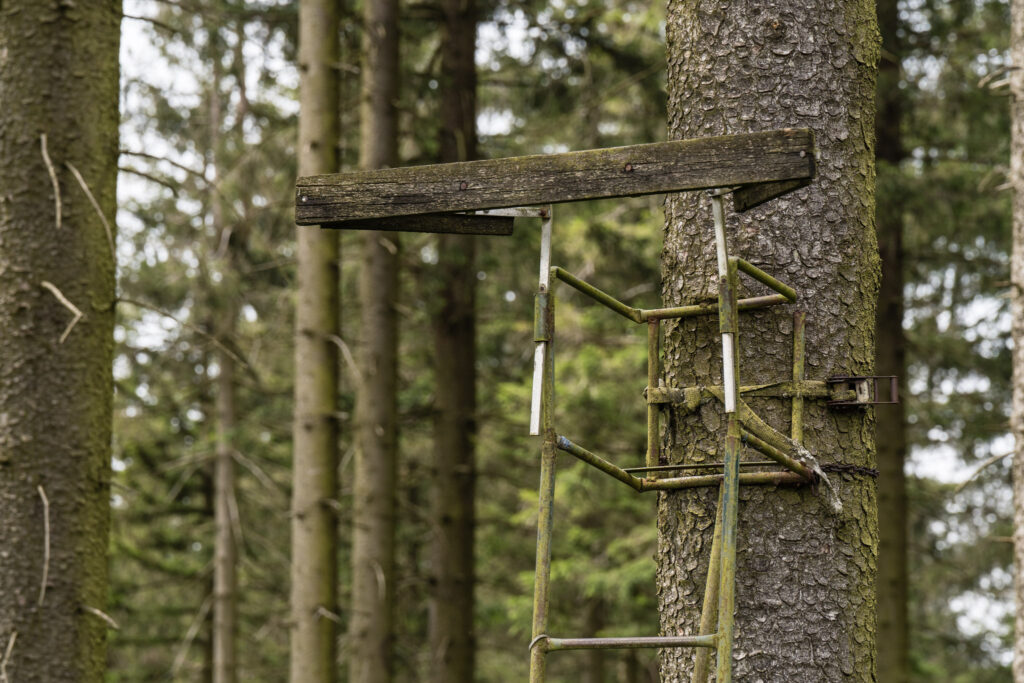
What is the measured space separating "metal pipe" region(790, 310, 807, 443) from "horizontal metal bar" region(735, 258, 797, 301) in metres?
0.11

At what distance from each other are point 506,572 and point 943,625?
27.1 feet

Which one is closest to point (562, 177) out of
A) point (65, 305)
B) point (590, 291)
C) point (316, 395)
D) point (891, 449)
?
point (590, 291)

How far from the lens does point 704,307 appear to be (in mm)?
2719

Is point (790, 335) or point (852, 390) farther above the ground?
point (790, 335)

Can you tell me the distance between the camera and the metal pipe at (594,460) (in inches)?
96.3

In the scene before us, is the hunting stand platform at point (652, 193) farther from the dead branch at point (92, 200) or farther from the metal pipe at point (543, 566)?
the dead branch at point (92, 200)

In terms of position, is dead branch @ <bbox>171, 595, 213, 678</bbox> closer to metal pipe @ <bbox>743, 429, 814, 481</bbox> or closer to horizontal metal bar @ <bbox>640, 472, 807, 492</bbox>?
horizontal metal bar @ <bbox>640, 472, 807, 492</bbox>

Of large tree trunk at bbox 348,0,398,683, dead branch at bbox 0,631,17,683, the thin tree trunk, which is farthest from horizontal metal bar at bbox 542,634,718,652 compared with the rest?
the thin tree trunk

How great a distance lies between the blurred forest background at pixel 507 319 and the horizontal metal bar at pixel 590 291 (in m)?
4.86

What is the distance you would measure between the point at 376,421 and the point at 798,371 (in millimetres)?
7028

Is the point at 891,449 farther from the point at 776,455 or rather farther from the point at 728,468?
the point at 728,468

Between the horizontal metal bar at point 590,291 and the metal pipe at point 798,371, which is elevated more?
the horizontal metal bar at point 590,291

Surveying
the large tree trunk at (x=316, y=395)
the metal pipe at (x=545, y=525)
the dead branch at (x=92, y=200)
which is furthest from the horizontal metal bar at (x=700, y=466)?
the large tree trunk at (x=316, y=395)

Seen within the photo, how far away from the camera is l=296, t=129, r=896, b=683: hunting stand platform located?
2217mm
